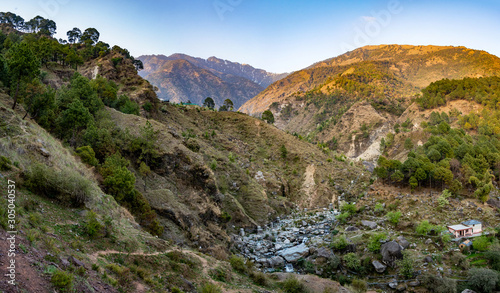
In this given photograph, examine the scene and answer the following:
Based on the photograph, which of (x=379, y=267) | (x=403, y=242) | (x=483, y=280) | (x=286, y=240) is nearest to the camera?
(x=483, y=280)

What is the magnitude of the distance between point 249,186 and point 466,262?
28.9 meters

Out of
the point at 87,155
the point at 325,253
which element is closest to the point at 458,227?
the point at 325,253

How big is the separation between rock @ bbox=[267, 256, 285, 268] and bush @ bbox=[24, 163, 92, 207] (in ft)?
64.8

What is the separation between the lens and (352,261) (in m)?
29.0

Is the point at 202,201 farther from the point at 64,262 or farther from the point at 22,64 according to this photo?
the point at 64,262

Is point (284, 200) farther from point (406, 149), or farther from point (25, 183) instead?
point (406, 149)

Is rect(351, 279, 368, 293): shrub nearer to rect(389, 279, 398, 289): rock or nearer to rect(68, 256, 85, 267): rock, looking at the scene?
rect(389, 279, 398, 289): rock

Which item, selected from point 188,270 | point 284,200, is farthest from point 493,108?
point 188,270

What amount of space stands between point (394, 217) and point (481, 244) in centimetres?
892

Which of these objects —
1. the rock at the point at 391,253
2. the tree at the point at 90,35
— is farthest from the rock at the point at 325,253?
the tree at the point at 90,35

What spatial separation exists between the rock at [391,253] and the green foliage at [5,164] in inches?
1296

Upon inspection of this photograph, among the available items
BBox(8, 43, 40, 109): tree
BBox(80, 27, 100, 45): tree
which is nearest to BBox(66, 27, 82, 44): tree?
BBox(80, 27, 100, 45): tree

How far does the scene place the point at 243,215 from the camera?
39.0 metres

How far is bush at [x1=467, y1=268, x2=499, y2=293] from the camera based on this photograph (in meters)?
23.5
